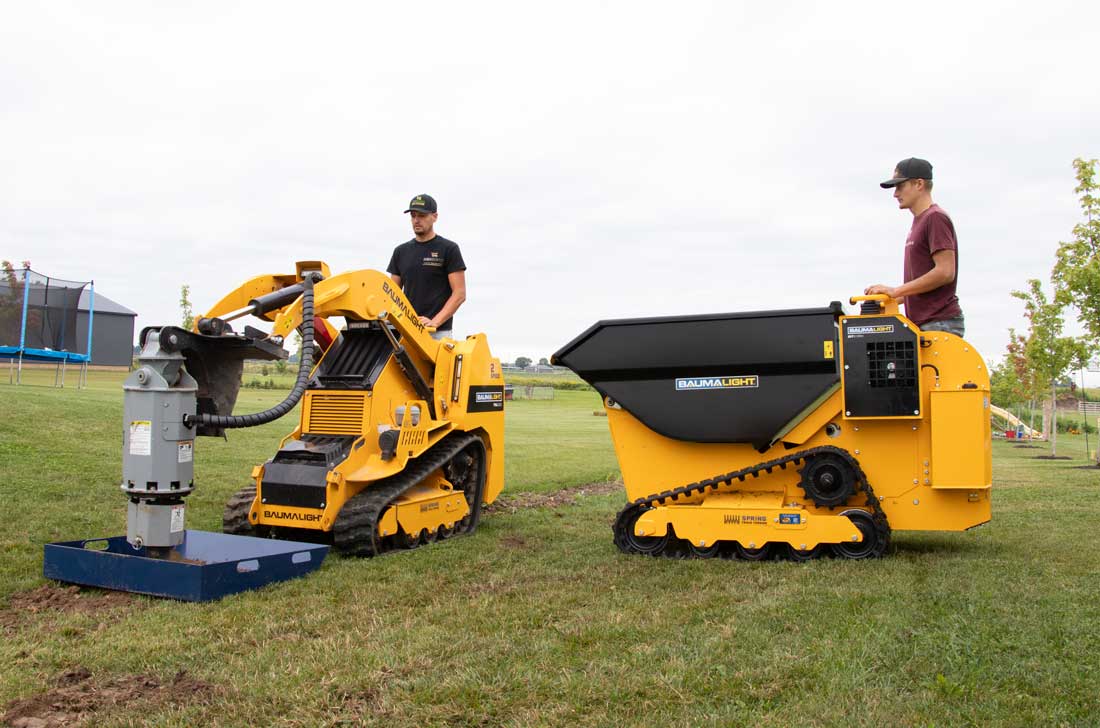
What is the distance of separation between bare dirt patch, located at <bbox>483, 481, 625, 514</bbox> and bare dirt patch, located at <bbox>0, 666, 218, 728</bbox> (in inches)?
221

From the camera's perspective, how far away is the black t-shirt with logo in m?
8.19

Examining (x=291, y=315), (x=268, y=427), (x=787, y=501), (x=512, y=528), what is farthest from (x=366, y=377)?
(x=268, y=427)

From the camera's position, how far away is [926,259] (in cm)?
630

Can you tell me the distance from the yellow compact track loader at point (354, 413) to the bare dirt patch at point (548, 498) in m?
1.50

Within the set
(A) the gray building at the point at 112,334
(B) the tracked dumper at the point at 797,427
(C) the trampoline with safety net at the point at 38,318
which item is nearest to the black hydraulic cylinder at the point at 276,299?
(B) the tracked dumper at the point at 797,427

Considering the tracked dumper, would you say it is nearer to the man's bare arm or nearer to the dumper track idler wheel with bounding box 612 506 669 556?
the dumper track idler wheel with bounding box 612 506 669 556

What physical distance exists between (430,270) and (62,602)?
4.32 metres

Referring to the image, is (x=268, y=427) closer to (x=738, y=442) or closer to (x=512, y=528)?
(x=512, y=528)

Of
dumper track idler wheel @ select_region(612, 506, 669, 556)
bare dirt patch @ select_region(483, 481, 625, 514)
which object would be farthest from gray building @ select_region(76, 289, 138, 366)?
dumper track idler wheel @ select_region(612, 506, 669, 556)

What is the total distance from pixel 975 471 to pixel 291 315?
4700 mm

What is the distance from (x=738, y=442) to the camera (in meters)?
6.36

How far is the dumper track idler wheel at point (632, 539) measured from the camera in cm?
633

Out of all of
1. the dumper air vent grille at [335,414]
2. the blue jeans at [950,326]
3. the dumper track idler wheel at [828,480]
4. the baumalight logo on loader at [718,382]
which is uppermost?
the blue jeans at [950,326]

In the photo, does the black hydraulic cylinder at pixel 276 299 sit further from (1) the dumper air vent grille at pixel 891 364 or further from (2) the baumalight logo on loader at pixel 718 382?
(1) the dumper air vent grille at pixel 891 364
